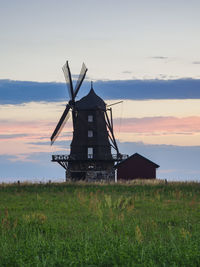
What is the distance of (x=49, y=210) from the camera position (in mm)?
19672

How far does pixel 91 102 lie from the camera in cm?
4597

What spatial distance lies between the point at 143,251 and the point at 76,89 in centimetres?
3852

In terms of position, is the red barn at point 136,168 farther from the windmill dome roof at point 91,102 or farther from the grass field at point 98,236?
the grass field at point 98,236

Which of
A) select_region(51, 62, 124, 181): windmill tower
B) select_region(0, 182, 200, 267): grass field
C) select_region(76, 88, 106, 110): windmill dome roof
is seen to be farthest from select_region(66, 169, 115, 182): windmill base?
select_region(0, 182, 200, 267): grass field

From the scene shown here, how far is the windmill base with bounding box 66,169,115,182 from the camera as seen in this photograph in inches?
1815

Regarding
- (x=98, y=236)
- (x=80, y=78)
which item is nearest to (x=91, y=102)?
(x=80, y=78)

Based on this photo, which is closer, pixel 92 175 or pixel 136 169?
pixel 92 175

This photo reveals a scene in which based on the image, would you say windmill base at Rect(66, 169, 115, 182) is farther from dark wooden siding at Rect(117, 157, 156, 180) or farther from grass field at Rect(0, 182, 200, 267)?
grass field at Rect(0, 182, 200, 267)

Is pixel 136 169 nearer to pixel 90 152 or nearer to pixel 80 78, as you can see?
pixel 90 152

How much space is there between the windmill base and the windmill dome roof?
22.6 ft

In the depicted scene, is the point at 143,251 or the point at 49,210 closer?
the point at 143,251

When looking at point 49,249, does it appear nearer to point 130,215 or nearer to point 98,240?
point 98,240

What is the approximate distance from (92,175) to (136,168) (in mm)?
4758

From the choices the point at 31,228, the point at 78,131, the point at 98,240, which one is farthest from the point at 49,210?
the point at 78,131
